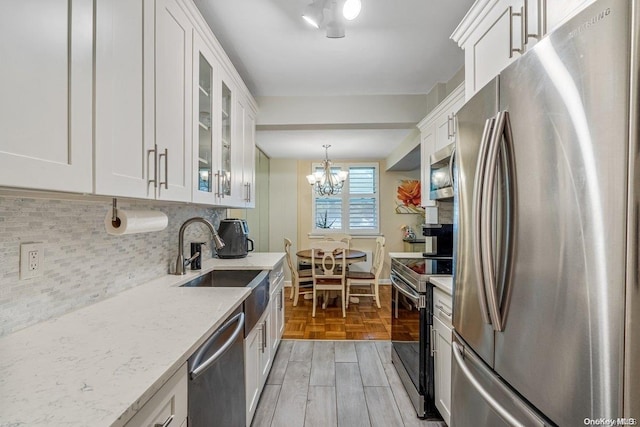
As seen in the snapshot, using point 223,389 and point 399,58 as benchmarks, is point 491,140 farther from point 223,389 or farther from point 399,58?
point 399,58

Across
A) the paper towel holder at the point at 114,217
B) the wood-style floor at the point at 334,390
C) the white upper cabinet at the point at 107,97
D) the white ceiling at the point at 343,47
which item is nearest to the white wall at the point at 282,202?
the white ceiling at the point at 343,47

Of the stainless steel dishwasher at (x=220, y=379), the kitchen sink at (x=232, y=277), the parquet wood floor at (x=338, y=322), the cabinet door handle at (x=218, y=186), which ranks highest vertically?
Answer: the cabinet door handle at (x=218, y=186)

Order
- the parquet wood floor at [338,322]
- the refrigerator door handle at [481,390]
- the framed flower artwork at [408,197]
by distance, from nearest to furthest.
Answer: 1. the refrigerator door handle at [481,390]
2. the parquet wood floor at [338,322]
3. the framed flower artwork at [408,197]

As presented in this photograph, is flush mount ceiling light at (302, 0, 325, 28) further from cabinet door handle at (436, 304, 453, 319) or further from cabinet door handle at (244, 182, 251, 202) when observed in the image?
cabinet door handle at (436, 304, 453, 319)

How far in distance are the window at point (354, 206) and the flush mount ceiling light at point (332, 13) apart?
12.7 ft

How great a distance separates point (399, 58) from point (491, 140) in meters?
1.76

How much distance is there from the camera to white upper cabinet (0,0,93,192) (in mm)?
646

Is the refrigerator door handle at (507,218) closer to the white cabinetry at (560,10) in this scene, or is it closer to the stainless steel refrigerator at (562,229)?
the stainless steel refrigerator at (562,229)

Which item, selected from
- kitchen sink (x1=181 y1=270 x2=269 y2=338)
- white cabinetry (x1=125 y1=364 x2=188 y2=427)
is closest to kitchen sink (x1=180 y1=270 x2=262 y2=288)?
kitchen sink (x1=181 y1=270 x2=269 y2=338)

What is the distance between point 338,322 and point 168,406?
9.80ft

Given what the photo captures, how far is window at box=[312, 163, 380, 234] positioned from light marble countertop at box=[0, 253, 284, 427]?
4375mm

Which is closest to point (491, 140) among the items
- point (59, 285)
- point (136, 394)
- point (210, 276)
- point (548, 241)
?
point (548, 241)

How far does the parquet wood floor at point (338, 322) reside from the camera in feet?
10.4

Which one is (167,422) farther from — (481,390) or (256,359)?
(256,359)
